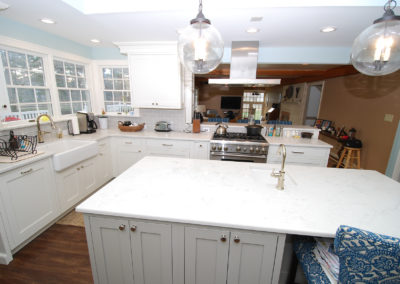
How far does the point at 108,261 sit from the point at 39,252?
49.5 inches

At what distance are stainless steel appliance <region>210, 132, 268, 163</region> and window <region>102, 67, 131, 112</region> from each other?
2.01 m

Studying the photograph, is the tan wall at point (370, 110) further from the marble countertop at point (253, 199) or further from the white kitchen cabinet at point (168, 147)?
the white kitchen cabinet at point (168, 147)

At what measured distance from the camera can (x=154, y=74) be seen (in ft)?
10.1

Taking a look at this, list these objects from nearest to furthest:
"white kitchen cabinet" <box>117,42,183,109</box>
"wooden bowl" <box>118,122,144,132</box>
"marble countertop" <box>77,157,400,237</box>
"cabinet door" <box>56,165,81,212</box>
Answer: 1. "marble countertop" <box>77,157,400,237</box>
2. "cabinet door" <box>56,165,81,212</box>
3. "white kitchen cabinet" <box>117,42,183,109</box>
4. "wooden bowl" <box>118,122,144,132</box>

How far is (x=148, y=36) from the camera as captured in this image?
2654 millimetres

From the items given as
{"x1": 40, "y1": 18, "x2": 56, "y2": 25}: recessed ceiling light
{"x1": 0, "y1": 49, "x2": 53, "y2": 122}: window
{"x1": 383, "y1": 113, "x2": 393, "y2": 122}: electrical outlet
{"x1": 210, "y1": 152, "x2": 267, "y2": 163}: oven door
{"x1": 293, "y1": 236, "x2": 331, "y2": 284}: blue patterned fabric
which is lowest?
{"x1": 293, "y1": 236, "x2": 331, "y2": 284}: blue patterned fabric

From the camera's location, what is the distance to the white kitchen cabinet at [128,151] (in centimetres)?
316

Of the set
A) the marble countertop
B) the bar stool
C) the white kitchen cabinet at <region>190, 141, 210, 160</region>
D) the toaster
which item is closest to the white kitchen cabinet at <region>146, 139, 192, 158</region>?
the white kitchen cabinet at <region>190, 141, 210, 160</region>

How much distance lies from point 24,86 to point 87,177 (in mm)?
1432

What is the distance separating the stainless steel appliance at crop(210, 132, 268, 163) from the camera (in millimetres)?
2861

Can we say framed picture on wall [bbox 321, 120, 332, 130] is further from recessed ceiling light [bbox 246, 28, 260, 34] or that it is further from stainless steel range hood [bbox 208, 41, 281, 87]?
recessed ceiling light [bbox 246, 28, 260, 34]

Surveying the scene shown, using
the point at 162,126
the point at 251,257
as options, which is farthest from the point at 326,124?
the point at 251,257

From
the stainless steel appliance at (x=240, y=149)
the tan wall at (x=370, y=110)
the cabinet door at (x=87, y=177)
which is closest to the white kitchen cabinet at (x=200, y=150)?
the stainless steel appliance at (x=240, y=149)

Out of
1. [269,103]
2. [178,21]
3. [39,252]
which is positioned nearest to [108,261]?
[39,252]
